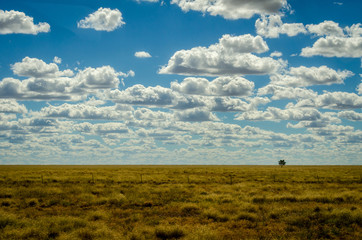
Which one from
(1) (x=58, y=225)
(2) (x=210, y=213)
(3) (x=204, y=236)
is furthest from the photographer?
(2) (x=210, y=213)

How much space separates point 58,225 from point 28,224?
60.7 inches

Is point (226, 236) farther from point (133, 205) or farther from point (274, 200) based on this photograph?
point (274, 200)

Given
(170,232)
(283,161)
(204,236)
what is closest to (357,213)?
(204,236)

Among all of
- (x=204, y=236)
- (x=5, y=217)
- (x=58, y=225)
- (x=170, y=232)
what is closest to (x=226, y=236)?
(x=204, y=236)

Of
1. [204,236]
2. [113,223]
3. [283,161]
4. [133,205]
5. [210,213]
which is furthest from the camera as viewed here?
[283,161]

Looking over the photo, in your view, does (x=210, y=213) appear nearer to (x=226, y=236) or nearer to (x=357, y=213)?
(x=226, y=236)

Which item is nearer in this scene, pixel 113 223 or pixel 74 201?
pixel 113 223

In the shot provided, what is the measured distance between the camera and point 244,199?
2427 centimetres

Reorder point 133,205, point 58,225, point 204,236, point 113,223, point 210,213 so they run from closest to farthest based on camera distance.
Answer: point 204,236 < point 58,225 < point 113,223 < point 210,213 < point 133,205

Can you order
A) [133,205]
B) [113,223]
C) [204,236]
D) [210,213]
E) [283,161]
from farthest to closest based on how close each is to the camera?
[283,161], [133,205], [210,213], [113,223], [204,236]

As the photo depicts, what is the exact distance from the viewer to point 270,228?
1528 centimetres

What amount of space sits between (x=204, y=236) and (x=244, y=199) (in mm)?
11642

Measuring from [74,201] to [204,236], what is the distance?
13988 mm

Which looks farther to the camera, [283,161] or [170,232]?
[283,161]
